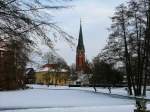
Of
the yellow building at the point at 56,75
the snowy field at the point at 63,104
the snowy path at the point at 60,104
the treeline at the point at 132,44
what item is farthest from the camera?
the yellow building at the point at 56,75

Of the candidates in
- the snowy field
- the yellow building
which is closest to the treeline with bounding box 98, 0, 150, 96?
the snowy field

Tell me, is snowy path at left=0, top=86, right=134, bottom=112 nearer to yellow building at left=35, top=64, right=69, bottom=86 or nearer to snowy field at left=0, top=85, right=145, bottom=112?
snowy field at left=0, top=85, right=145, bottom=112

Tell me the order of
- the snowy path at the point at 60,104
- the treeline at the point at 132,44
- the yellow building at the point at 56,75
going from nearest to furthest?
the snowy path at the point at 60,104 < the treeline at the point at 132,44 < the yellow building at the point at 56,75

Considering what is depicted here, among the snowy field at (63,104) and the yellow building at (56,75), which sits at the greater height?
the yellow building at (56,75)

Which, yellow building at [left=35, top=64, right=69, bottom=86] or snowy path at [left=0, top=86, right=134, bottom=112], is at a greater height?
yellow building at [left=35, top=64, right=69, bottom=86]

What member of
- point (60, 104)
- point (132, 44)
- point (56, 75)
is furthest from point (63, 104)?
point (56, 75)

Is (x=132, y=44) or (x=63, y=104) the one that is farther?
(x=132, y=44)

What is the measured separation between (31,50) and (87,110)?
11.4 metres

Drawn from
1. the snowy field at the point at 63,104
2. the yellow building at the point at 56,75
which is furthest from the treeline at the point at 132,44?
the yellow building at the point at 56,75

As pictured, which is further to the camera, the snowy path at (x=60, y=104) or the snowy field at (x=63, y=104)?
the snowy path at (x=60, y=104)

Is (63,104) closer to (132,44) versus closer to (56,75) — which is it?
(132,44)

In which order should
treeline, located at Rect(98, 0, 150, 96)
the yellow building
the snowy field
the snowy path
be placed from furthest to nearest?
1. the yellow building
2. treeline, located at Rect(98, 0, 150, 96)
3. the snowy path
4. the snowy field

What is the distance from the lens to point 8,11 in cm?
996

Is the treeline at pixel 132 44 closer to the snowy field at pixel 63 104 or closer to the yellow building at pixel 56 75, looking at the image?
the snowy field at pixel 63 104
